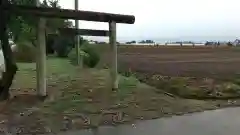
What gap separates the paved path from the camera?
710cm

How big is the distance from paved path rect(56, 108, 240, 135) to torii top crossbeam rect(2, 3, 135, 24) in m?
3.58

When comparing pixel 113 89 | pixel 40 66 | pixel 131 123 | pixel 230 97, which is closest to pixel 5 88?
pixel 40 66

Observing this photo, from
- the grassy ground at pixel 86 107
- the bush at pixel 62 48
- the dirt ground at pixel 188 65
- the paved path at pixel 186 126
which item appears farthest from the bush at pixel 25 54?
the paved path at pixel 186 126

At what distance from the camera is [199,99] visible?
35.3 feet

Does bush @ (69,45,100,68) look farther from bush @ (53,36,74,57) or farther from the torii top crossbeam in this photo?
the torii top crossbeam

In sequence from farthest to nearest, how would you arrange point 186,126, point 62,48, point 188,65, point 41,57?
point 62,48 → point 188,65 → point 41,57 → point 186,126

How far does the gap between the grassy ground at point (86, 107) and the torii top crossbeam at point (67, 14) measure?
1.89 m

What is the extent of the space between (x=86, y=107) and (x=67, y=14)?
2.33 metres

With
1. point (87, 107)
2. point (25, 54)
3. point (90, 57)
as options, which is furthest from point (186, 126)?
point (25, 54)

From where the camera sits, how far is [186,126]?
7.56 metres

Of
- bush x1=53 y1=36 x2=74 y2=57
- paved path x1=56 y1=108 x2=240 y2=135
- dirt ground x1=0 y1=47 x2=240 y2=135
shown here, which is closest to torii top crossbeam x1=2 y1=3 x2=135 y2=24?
dirt ground x1=0 y1=47 x2=240 y2=135

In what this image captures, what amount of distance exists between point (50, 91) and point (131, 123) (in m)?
4.46

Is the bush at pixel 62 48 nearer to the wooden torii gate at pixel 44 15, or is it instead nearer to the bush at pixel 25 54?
the bush at pixel 25 54

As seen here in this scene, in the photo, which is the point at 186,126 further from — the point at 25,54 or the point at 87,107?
the point at 25,54
